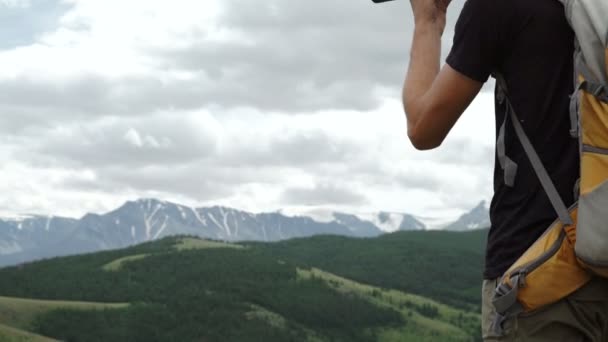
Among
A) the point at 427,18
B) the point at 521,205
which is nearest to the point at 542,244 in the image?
the point at 521,205

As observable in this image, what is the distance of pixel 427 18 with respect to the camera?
4.10 metres

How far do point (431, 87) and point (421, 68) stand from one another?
14 centimetres

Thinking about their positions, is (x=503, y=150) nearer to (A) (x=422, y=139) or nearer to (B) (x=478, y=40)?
(A) (x=422, y=139)

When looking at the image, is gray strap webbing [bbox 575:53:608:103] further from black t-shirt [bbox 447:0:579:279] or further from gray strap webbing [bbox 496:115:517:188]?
gray strap webbing [bbox 496:115:517:188]

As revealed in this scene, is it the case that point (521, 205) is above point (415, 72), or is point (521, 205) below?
below

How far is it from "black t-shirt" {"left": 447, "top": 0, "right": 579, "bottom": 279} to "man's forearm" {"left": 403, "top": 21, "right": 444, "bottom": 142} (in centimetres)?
16

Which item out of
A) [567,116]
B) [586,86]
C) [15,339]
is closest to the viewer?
[586,86]

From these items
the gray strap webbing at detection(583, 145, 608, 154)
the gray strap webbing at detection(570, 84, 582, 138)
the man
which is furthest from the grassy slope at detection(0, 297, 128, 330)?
the gray strap webbing at detection(583, 145, 608, 154)

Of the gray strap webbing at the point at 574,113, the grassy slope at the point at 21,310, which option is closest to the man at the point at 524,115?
the gray strap webbing at the point at 574,113

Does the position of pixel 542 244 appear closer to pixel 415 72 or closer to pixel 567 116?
pixel 567 116

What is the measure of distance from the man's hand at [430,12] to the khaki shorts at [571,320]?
1320 millimetres

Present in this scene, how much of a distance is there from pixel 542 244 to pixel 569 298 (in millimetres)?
253

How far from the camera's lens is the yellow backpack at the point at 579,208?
11.3 ft

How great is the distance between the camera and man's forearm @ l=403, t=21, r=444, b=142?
13.1 feet
